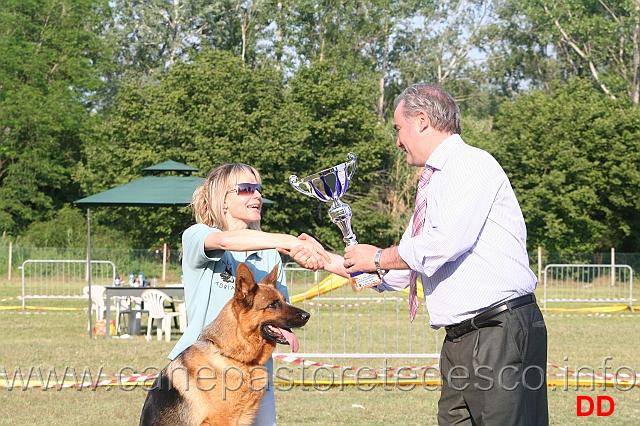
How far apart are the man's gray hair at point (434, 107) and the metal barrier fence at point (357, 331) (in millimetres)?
6665

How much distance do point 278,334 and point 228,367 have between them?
1.08 ft

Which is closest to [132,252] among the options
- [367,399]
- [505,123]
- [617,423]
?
[505,123]

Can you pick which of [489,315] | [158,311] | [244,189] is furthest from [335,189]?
[158,311]

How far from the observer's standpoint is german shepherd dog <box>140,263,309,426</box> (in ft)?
14.0

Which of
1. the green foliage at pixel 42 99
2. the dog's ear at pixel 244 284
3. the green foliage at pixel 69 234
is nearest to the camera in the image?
the dog's ear at pixel 244 284

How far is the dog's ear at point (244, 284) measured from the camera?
4238 millimetres

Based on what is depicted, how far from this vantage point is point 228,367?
4301 millimetres

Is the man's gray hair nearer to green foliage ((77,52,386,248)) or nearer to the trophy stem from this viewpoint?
the trophy stem

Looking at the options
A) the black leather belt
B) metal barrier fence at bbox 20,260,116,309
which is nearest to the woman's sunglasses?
the black leather belt

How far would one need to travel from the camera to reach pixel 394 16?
4744cm

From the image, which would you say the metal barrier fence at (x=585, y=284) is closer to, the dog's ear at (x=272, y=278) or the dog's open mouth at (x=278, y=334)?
the dog's ear at (x=272, y=278)

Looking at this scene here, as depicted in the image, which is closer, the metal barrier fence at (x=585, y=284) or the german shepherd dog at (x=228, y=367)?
the german shepherd dog at (x=228, y=367)

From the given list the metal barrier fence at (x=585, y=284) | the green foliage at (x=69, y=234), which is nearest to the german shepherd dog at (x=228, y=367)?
the metal barrier fence at (x=585, y=284)

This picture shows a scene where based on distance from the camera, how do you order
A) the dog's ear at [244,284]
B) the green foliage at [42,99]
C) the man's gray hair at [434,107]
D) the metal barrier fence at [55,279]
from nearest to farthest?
the man's gray hair at [434,107], the dog's ear at [244,284], the metal barrier fence at [55,279], the green foliage at [42,99]
